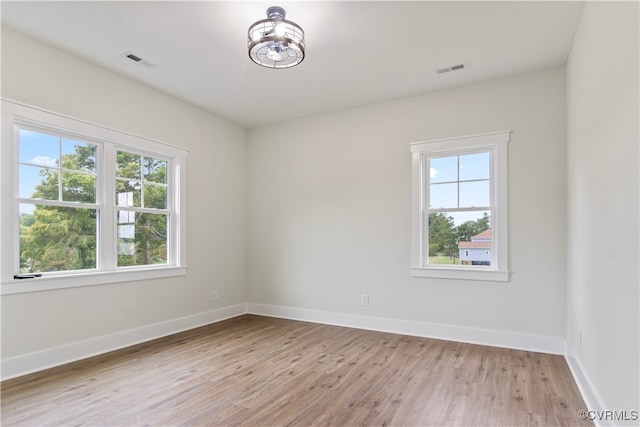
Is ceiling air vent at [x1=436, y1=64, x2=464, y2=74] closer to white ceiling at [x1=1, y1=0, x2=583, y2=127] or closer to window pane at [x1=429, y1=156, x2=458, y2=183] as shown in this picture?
white ceiling at [x1=1, y1=0, x2=583, y2=127]

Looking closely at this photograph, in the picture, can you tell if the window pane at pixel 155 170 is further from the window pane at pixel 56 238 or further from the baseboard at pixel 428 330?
the baseboard at pixel 428 330

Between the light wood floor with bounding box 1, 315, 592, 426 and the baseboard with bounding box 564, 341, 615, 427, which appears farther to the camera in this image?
the light wood floor with bounding box 1, 315, 592, 426

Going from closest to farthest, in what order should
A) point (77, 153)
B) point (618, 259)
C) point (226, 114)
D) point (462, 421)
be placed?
point (618, 259) < point (462, 421) < point (77, 153) < point (226, 114)

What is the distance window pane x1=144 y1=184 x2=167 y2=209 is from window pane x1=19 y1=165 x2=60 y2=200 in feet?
3.06

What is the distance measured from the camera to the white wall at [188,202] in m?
2.94

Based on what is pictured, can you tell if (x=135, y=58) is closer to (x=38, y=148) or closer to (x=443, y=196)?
(x=38, y=148)

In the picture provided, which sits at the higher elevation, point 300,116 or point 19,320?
point 300,116

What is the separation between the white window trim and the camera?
2.82m

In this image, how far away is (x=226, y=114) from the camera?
16.0 feet

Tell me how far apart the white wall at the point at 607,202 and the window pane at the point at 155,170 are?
4.19 metres

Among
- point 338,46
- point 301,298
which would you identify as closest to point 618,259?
point 338,46

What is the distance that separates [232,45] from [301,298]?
3266 mm

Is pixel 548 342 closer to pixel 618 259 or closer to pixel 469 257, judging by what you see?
pixel 469 257

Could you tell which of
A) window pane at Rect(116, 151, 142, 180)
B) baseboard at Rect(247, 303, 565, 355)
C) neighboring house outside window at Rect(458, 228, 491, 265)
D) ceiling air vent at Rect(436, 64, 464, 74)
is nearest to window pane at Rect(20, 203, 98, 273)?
window pane at Rect(116, 151, 142, 180)
